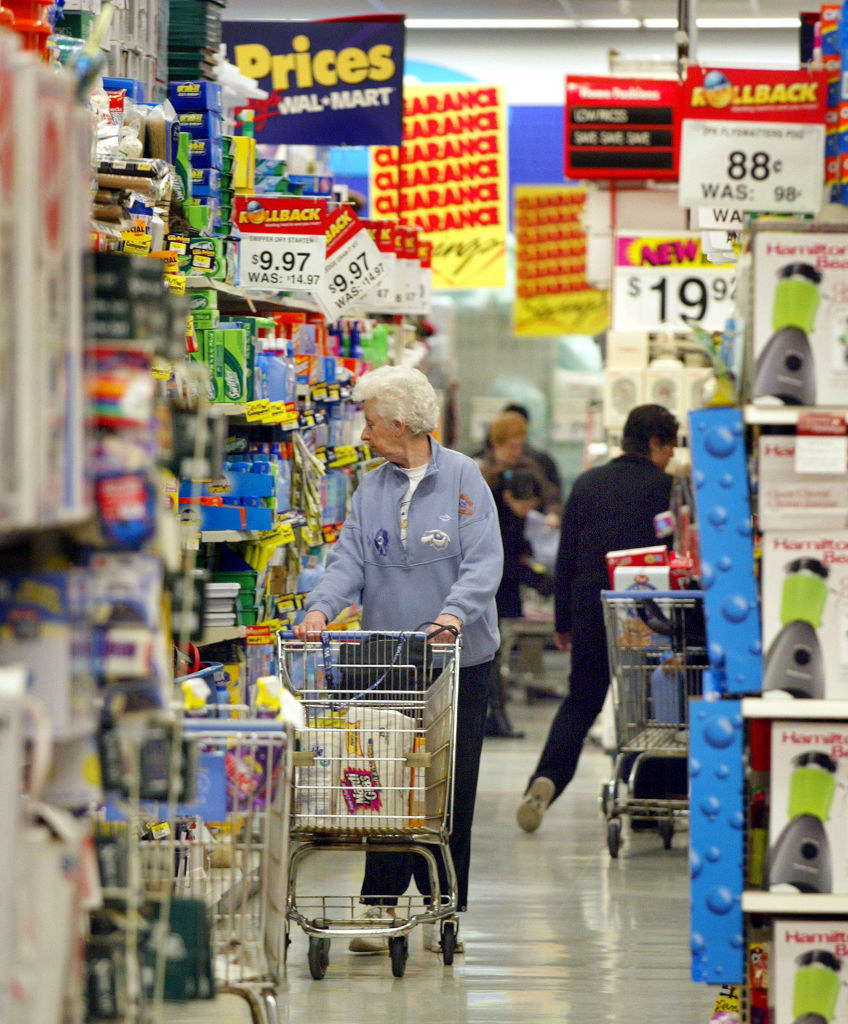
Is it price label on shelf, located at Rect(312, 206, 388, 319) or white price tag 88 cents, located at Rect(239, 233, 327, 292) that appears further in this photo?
price label on shelf, located at Rect(312, 206, 388, 319)

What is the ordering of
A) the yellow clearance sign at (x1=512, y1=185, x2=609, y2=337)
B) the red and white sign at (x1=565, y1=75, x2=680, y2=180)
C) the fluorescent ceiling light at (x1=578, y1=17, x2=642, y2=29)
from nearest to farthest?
the red and white sign at (x1=565, y1=75, x2=680, y2=180) → the fluorescent ceiling light at (x1=578, y1=17, x2=642, y2=29) → the yellow clearance sign at (x1=512, y1=185, x2=609, y2=337)

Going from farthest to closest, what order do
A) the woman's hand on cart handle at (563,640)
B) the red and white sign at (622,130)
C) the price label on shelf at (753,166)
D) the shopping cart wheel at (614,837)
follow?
the red and white sign at (622,130) < the woman's hand on cart handle at (563,640) < the shopping cart wheel at (614,837) < the price label on shelf at (753,166)

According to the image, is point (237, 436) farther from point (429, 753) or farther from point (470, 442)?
point (470, 442)

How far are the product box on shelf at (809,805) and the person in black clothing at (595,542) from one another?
3950mm

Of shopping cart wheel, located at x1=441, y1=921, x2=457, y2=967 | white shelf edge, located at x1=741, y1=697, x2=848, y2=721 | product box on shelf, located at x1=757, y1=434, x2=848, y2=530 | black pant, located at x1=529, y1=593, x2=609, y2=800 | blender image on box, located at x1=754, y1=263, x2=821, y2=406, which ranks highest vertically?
blender image on box, located at x1=754, y1=263, x2=821, y2=406

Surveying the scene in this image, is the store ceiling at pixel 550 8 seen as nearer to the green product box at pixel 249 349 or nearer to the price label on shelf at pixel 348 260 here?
the price label on shelf at pixel 348 260

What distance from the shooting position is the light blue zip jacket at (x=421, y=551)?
528 cm

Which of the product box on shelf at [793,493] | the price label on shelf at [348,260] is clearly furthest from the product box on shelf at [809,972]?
the price label on shelf at [348,260]

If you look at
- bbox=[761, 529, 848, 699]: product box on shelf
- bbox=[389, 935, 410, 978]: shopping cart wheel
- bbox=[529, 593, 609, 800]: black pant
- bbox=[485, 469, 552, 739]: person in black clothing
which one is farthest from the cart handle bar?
bbox=[485, 469, 552, 739]: person in black clothing

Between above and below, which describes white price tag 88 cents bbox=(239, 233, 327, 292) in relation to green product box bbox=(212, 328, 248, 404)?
above

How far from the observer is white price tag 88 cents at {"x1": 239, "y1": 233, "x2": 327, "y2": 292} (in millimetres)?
6848

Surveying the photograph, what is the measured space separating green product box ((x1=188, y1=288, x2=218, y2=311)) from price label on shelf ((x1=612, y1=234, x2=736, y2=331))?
4.58 meters

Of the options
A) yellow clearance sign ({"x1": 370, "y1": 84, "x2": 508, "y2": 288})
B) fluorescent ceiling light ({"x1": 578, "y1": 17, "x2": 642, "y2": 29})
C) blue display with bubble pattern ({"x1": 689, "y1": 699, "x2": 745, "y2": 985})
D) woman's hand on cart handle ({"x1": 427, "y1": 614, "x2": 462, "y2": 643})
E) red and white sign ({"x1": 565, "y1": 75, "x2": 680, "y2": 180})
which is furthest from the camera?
fluorescent ceiling light ({"x1": 578, "y1": 17, "x2": 642, "y2": 29})

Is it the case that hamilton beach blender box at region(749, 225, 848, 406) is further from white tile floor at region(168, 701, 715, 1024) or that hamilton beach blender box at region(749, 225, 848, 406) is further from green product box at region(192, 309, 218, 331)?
green product box at region(192, 309, 218, 331)
